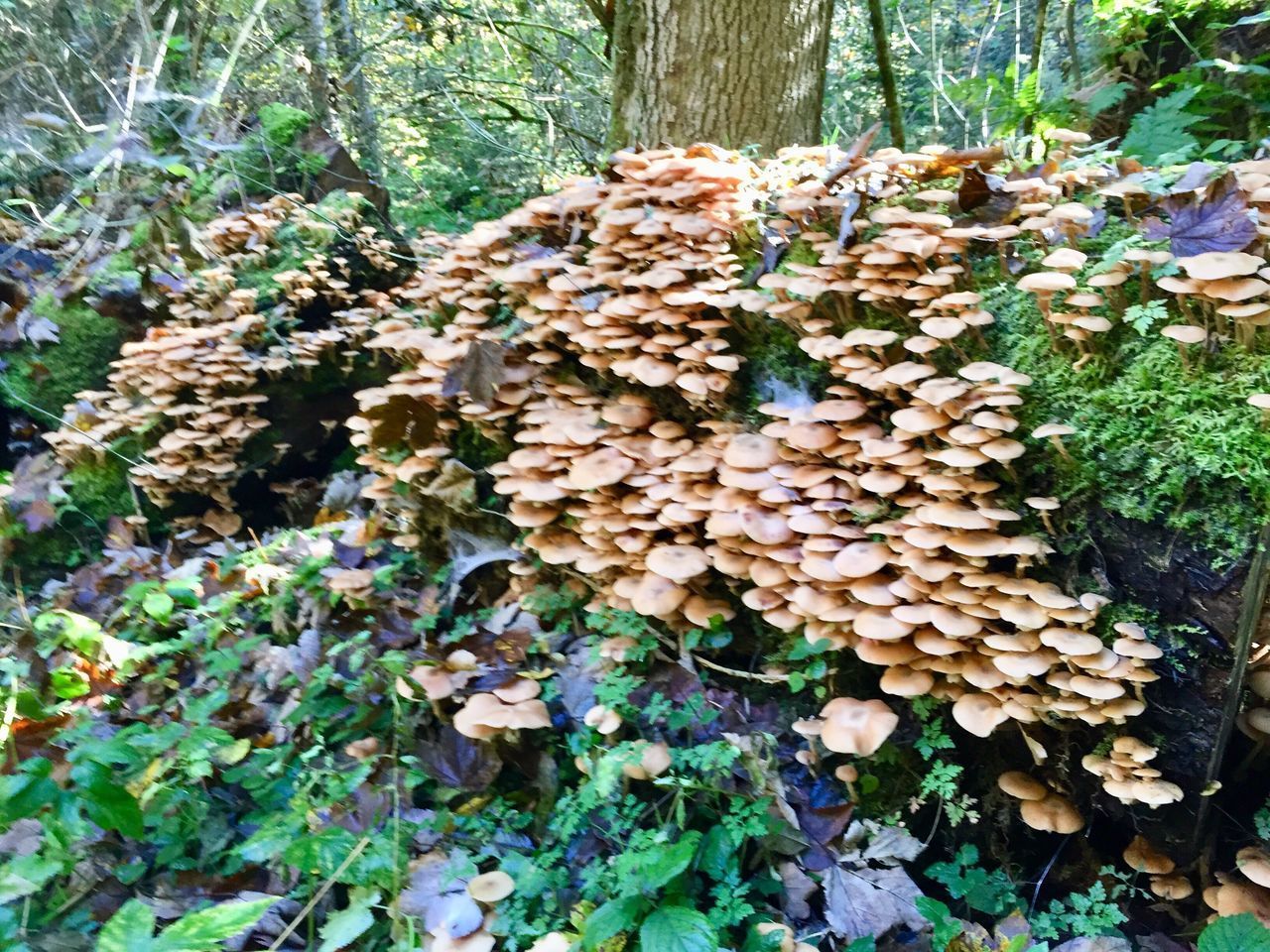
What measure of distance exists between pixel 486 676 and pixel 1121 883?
8.04 ft

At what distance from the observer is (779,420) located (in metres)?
2.78

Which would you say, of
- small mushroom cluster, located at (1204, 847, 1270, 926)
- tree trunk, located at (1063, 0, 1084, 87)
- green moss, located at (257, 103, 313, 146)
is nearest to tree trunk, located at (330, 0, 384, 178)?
green moss, located at (257, 103, 313, 146)

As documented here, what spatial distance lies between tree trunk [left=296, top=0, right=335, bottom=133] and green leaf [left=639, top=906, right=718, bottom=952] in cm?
909

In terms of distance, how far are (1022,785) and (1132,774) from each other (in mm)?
329

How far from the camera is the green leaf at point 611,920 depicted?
223cm

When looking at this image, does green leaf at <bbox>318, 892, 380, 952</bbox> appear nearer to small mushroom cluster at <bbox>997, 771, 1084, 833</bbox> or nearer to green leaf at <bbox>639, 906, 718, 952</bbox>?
green leaf at <bbox>639, 906, 718, 952</bbox>

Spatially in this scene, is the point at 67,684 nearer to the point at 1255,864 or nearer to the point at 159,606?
the point at 159,606

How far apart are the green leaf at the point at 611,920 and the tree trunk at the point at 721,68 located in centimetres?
383

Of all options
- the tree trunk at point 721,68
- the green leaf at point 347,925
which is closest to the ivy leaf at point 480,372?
the tree trunk at point 721,68

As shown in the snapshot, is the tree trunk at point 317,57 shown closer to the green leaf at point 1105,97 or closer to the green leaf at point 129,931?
the green leaf at point 1105,97

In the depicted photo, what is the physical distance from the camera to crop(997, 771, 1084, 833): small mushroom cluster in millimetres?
2406

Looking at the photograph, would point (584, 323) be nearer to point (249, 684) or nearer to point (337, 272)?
point (249, 684)

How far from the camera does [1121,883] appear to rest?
251 centimetres

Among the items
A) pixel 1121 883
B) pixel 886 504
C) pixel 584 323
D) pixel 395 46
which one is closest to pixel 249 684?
pixel 584 323
